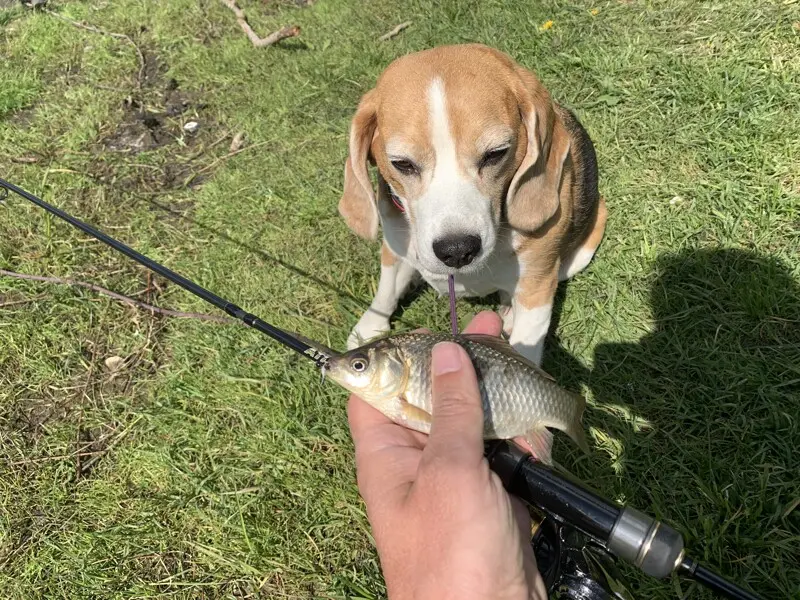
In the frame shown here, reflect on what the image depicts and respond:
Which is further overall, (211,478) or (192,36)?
(192,36)

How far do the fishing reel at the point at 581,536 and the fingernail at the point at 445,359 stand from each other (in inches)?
10.2

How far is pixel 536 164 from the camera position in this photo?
265 centimetres

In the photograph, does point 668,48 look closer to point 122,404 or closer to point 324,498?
point 324,498

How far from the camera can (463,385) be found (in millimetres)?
1545

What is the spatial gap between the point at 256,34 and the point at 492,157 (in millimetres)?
4096

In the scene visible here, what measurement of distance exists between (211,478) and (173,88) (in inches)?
153

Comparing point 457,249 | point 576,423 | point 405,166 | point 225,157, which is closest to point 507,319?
point 457,249

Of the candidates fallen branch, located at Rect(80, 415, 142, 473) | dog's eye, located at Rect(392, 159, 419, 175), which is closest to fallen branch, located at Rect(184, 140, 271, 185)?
fallen branch, located at Rect(80, 415, 142, 473)

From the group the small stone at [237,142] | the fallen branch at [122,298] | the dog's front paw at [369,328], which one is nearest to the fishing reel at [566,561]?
the dog's front paw at [369,328]

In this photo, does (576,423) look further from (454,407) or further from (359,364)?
(359,364)

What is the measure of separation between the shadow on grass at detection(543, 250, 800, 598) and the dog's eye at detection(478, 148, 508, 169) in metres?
1.33

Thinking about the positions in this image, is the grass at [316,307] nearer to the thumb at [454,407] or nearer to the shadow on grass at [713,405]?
the shadow on grass at [713,405]

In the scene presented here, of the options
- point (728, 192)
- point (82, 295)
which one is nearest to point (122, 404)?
point (82, 295)

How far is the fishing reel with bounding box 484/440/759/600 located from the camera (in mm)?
1205
